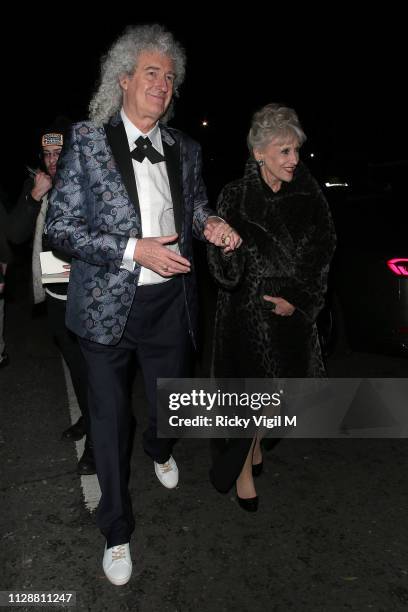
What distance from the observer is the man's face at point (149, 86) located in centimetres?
254

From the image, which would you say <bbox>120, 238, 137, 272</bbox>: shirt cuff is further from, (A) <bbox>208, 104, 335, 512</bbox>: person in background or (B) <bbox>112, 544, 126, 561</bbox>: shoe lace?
(B) <bbox>112, 544, 126, 561</bbox>: shoe lace

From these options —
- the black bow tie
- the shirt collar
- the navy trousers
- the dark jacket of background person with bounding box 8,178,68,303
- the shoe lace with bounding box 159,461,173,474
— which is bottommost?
the shoe lace with bounding box 159,461,173,474

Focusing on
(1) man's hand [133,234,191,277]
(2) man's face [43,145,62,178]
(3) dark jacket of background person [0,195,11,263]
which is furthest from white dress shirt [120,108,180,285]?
(3) dark jacket of background person [0,195,11,263]

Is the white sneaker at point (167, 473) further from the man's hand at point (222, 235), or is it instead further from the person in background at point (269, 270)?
the man's hand at point (222, 235)

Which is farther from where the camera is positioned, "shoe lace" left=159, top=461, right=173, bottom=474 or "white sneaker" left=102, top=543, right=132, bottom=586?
"shoe lace" left=159, top=461, right=173, bottom=474

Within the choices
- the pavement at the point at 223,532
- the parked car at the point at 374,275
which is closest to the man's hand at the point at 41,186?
the pavement at the point at 223,532

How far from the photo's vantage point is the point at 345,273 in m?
4.58

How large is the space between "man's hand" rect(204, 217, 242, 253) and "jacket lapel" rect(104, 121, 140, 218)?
1.14 ft

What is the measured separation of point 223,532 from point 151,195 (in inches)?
63.7

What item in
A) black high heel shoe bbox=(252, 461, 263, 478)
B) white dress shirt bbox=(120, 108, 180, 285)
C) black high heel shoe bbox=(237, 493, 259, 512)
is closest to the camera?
white dress shirt bbox=(120, 108, 180, 285)

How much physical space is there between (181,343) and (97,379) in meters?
0.46

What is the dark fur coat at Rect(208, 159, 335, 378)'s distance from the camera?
2.96 metres

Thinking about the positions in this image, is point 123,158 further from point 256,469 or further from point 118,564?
point 256,469

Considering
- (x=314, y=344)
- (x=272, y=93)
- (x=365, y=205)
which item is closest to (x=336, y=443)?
(x=314, y=344)
